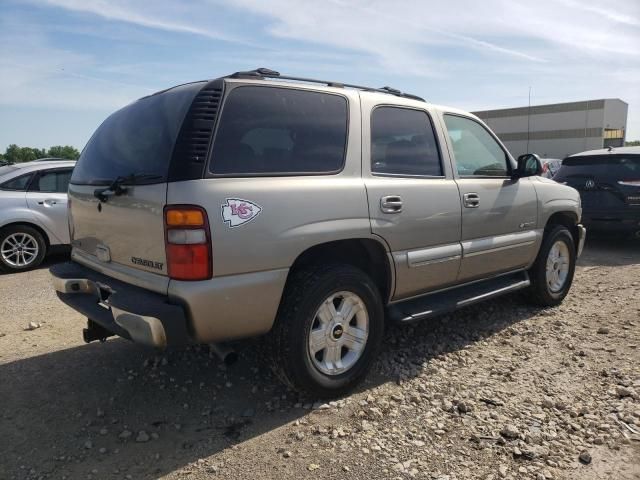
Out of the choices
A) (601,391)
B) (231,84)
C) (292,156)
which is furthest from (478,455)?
(231,84)

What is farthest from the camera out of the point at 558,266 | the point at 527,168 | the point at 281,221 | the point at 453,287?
the point at 558,266

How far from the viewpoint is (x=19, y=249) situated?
6.87 metres

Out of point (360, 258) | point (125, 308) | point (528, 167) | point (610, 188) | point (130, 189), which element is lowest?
point (125, 308)

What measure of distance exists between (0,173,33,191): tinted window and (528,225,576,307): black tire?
21.6 feet

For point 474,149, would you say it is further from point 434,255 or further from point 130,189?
point 130,189

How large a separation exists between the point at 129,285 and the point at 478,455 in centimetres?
212

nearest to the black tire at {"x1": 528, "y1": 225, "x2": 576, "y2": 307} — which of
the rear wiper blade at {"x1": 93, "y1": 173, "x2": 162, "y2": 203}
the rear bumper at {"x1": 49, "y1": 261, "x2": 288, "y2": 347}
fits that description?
the rear bumper at {"x1": 49, "y1": 261, "x2": 288, "y2": 347}

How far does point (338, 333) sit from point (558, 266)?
10.1ft

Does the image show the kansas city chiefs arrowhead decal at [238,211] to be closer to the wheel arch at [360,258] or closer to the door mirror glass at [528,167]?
the wheel arch at [360,258]

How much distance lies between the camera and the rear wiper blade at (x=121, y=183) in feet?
8.92

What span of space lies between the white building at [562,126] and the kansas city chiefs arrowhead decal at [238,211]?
4958 centimetres

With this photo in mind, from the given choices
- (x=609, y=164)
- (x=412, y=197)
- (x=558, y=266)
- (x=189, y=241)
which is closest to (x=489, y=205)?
(x=412, y=197)

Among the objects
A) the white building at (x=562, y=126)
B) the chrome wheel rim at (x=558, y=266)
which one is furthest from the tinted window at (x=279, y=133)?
the white building at (x=562, y=126)

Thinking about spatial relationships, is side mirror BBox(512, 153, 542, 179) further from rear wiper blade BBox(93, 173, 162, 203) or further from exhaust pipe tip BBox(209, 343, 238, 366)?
rear wiper blade BBox(93, 173, 162, 203)
